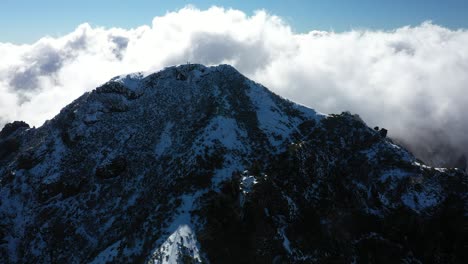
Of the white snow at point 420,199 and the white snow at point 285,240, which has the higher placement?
Answer: the white snow at point 420,199

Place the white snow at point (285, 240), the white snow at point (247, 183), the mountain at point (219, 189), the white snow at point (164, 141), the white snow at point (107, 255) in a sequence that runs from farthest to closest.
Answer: the white snow at point (164, 141)
the white snow at point (247, 183)
the mountain at point (219, 189)
the white snow at point (285, 240)
the white snow at point (107, 255)

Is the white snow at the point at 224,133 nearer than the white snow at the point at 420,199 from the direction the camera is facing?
No

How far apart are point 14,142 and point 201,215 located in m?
69.5

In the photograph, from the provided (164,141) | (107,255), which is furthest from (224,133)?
(107,255)

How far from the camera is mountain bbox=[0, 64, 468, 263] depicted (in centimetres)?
4725

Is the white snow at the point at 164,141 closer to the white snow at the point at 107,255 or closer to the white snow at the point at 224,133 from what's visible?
the white snow at the point at 224,133

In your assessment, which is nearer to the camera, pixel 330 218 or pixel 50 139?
pixel 330 218

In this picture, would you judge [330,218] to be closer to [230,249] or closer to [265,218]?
[265,218]

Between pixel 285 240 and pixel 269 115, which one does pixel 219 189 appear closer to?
pixel 285 240

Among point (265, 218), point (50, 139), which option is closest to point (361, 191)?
point (265, 218)

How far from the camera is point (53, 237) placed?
56.0 metres

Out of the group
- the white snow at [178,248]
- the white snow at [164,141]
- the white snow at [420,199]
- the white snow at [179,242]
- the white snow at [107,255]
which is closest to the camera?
the white snow at [178,248]

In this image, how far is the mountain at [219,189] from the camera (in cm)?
4725

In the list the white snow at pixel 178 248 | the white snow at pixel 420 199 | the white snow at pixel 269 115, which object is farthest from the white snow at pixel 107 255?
the white snow at pixel 420 199
